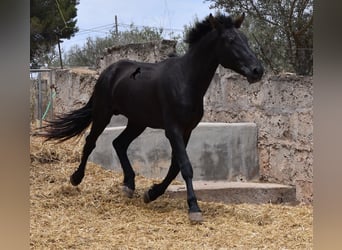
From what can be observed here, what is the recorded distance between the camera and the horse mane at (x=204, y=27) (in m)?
3.23

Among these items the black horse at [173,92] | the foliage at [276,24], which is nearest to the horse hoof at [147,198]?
the black horse at [173,92]

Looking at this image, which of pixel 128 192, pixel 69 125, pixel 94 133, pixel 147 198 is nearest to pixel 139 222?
pixel 147 198

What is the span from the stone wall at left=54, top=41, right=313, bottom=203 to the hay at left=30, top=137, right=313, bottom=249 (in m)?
0.93

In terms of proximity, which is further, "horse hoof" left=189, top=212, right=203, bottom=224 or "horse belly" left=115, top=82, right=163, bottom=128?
"horse belly" left=115, top=82, right=163, bottom=128

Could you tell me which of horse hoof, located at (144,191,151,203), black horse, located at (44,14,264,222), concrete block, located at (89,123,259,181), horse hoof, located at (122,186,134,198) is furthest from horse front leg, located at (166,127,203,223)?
concrete block, located at (89,123,259,181)

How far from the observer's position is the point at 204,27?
339cm

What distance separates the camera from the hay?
2764 mm

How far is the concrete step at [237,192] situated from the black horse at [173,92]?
1.75ft

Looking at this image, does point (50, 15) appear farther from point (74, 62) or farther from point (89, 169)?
point (74, 62)

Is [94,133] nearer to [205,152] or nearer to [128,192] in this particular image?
[128,192]

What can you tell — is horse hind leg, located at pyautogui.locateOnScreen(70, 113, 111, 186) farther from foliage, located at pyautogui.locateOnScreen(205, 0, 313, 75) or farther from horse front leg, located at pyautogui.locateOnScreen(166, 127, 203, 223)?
foliage, located at pyautogui.locateOnScreen(205, 0, 313, 75)

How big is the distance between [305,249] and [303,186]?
1838 mm

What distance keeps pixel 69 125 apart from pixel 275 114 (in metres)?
1.86

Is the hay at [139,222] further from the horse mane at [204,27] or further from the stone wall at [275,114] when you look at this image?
the horse mane at [204,27]
